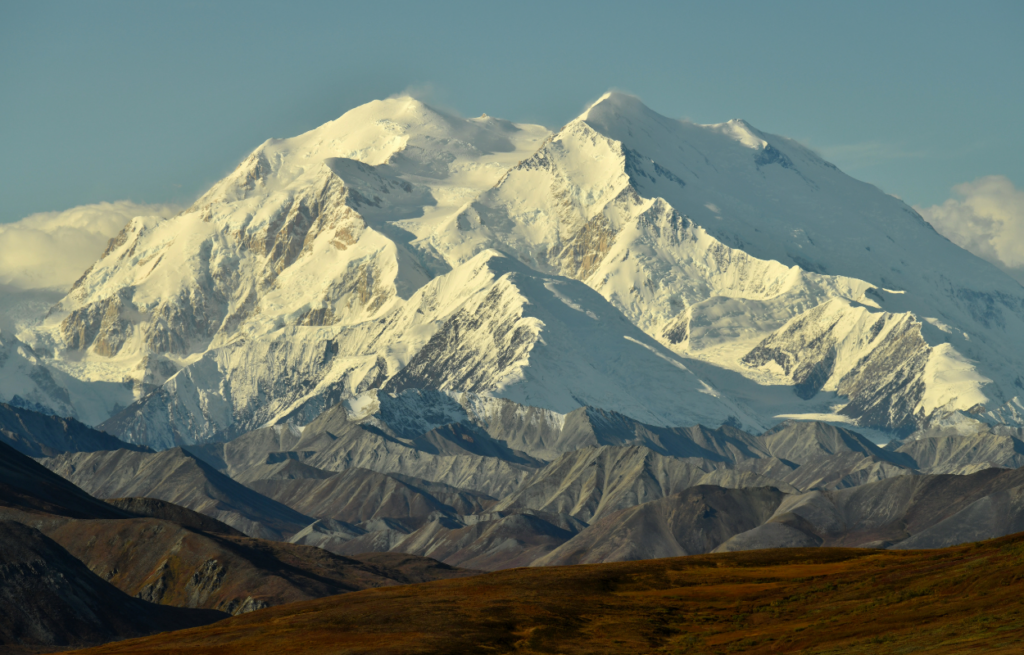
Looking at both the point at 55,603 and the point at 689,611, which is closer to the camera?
the point at 689,611

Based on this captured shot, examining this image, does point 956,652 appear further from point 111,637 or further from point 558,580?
point 111,637

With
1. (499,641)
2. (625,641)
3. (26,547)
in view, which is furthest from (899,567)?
(26,547)

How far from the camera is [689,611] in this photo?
108 m

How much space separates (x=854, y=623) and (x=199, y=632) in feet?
178

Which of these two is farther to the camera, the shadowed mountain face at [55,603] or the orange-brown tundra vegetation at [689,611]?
the shadowed mountain face at [55,603]

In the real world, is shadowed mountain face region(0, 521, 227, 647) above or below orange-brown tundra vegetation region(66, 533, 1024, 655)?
below

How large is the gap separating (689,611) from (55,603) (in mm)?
89173

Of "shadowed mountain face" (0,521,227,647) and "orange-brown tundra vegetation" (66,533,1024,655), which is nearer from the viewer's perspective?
"orange-brown tundra vegetation" (66,533,1024,655)

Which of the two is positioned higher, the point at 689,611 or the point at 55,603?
the point at 689,611

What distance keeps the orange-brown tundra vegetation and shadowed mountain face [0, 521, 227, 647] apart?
4556 centimetres

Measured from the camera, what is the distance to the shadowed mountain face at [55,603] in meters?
162

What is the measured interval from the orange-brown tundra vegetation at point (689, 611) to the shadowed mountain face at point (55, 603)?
45.6m

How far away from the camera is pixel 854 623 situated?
89.8 metres

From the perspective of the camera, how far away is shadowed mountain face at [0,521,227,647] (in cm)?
16225
